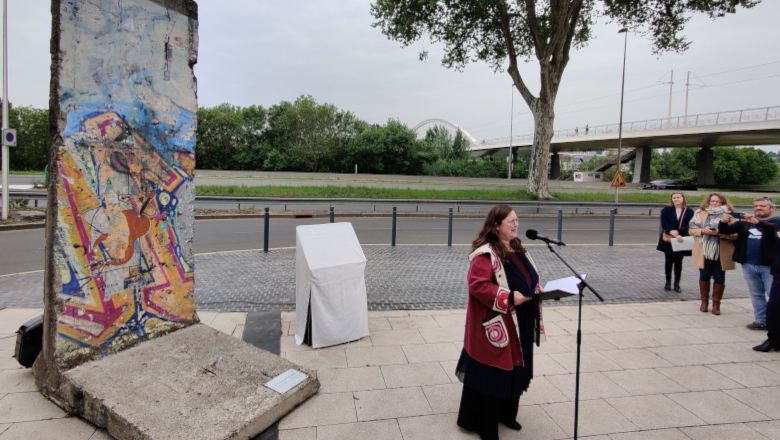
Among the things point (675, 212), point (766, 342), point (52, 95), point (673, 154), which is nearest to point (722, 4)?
point (675, 212)

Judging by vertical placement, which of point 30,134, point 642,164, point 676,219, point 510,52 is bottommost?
point 676,219

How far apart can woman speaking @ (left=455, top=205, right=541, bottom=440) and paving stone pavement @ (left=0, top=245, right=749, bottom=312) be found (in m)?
3.27

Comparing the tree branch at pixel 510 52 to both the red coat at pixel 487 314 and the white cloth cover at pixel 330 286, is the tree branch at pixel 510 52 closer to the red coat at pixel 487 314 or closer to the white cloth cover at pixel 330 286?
the white cloth cover at pixel 330 286

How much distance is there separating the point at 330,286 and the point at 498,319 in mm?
2218

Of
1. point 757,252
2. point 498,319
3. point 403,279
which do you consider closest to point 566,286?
point 498,319

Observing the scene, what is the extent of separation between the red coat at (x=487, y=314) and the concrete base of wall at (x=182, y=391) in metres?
1.60

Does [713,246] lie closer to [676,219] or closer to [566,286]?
[676,219]

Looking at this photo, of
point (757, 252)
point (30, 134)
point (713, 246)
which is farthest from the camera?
point (30, 134)

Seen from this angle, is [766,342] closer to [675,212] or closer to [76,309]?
[675,212]

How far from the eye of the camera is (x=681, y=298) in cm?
717

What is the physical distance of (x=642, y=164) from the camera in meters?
57.7

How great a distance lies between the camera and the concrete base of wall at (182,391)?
2.99m

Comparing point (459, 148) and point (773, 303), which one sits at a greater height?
point (459, 148)

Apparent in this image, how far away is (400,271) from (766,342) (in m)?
5.58
